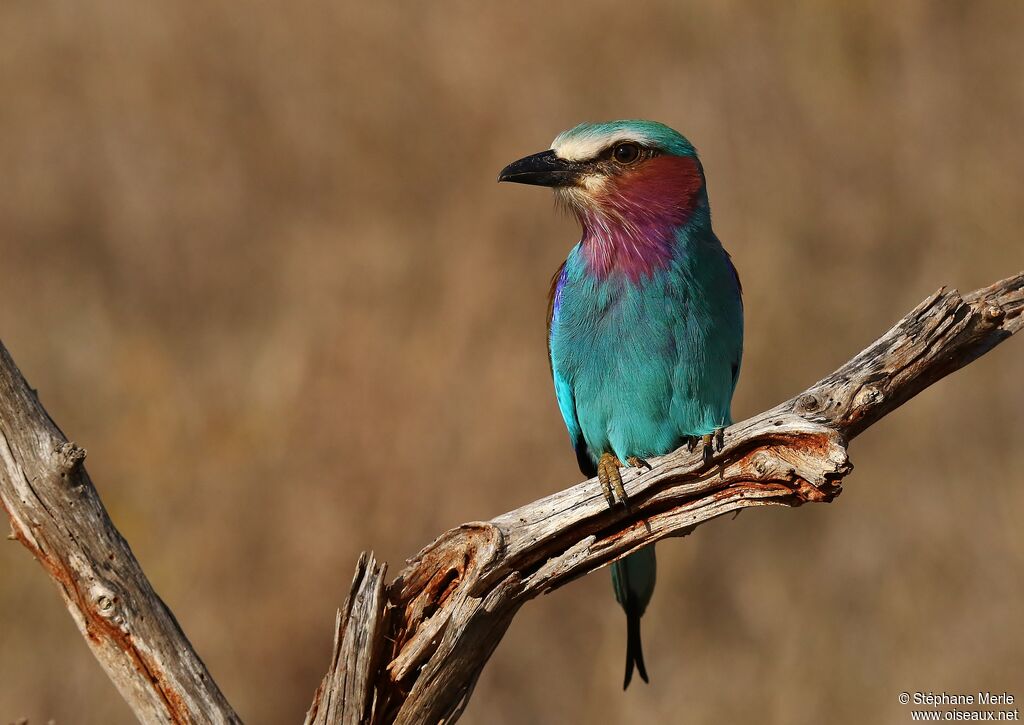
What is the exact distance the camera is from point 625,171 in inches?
149

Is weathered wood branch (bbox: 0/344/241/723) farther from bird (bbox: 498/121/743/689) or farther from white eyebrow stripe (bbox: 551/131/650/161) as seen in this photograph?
white eyebrow stripe (bbox: 551/131/650/161)

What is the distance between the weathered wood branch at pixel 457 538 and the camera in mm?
2832

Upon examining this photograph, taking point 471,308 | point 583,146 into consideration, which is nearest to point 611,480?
point 583,146

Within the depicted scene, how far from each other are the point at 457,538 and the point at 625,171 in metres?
1.34

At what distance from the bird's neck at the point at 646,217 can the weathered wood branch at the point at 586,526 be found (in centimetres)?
75

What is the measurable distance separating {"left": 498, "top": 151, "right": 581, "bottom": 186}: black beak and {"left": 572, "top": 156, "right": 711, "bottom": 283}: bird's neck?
10cm

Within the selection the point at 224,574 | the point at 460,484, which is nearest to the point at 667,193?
the point at 460,484

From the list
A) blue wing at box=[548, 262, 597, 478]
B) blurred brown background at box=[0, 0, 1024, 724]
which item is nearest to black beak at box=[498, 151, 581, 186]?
blue wing at box=[548, 262, 597, 478]

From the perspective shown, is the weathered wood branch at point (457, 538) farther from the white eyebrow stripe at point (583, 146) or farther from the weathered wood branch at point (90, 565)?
the white eyebrow stripe at point (583, 146)

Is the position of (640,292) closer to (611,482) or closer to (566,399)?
(566,399)

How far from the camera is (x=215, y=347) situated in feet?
23.2

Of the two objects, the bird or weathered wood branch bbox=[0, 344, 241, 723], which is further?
the bird

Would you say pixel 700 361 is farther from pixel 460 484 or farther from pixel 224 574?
pixel 224 574

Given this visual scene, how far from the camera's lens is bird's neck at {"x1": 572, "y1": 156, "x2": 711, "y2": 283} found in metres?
3.70
